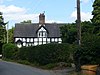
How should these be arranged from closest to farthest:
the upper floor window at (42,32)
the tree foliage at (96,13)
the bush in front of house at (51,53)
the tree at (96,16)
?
1. the bush in front of house at (51,53)
2. the tree at (96,16)
3. the tree foliage at (96,13)
4. the upper floor window at (42,32)

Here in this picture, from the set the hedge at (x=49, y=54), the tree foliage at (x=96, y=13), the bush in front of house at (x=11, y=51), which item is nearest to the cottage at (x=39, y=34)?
the bush in front of house at (x=11, y=51)

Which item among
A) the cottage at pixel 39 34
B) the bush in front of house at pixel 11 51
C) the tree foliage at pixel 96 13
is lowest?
the bush in front of house at pixel 11 51

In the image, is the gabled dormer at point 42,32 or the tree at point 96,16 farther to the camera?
the gabled dormer at point 42,32

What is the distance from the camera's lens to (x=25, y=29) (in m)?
90.2

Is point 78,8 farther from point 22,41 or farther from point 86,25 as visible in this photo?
point 22,41

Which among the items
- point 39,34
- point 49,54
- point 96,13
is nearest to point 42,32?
point 39,34

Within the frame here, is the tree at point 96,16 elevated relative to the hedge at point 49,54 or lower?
elevated

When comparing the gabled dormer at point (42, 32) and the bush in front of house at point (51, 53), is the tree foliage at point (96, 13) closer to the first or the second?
the bush in front of house at point (51, 53)

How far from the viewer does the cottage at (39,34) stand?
86.9 meters

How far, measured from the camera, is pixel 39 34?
8700 cm

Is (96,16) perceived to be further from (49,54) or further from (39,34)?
(39,34)

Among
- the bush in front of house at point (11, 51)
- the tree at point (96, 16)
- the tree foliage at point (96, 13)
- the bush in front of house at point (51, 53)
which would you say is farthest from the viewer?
Answer: the bush in front of house at point (11, 51)

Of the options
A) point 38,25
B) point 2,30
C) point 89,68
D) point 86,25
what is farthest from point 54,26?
point 89,68

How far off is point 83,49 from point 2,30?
244 feet
